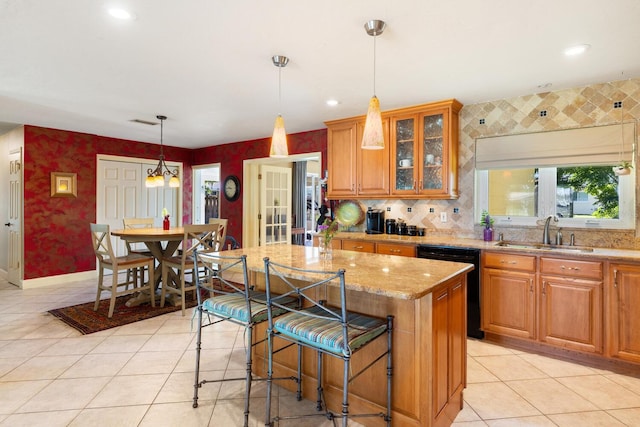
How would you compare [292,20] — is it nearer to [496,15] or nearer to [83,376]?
[496,15]

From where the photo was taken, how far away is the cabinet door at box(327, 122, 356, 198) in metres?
4.25

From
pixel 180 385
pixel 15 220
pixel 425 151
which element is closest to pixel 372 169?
pixel 425 151

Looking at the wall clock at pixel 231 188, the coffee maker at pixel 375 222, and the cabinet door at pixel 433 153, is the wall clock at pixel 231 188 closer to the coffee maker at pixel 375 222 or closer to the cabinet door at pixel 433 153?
the coffee maker at pixel 375 222

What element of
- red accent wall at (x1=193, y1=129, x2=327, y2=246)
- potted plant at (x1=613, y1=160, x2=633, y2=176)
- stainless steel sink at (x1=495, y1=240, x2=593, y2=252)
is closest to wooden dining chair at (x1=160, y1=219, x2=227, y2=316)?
red accent wall at (x1=193, y1=129, x2=327, y2=246)

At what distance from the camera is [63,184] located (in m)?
5.28

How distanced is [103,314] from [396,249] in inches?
129

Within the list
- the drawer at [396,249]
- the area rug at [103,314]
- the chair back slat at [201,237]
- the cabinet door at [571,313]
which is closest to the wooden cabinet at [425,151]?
the drawer at [396,249]

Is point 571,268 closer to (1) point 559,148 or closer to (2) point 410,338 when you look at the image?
(1) point 559,148

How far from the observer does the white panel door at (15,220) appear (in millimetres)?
5036

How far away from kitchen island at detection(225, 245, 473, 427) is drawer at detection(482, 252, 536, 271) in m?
1.19

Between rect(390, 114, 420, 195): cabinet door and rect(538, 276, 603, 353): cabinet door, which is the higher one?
rect(390, 114, 420, 195): cabinet door

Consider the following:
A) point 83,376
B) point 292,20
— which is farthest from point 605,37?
point 83,376

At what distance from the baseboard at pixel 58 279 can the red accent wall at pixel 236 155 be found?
225 centimetres

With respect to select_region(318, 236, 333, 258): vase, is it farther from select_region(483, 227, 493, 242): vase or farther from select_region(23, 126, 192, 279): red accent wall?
select_region(23, 126, 192, 279): red accent wall
